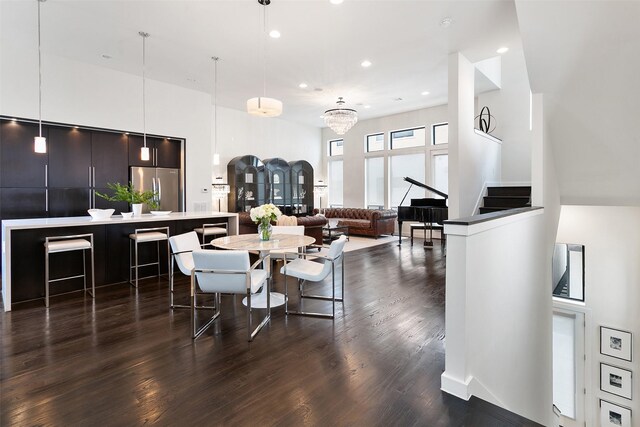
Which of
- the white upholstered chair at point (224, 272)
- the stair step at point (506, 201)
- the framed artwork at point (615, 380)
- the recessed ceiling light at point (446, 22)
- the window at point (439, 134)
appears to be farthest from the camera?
the window at point (439, 134)

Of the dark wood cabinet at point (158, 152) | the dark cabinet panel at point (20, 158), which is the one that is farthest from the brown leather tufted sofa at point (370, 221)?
the dark cabinet panel at point (20, 158)

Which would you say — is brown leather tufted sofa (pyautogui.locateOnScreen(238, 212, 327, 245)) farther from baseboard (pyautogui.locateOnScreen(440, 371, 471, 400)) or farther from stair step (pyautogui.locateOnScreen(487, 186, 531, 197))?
baseboard (pyautogui.locateOnScreen(440, 371, 471, 400))

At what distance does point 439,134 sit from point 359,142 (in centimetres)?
275

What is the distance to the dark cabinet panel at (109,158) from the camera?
6.03 m

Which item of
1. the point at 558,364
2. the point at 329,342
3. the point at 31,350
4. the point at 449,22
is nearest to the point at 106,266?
the point at 31,350

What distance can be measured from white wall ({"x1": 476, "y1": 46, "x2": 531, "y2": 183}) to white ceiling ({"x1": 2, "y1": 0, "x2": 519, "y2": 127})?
57.2 inches

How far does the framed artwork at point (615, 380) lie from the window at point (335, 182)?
8.23m

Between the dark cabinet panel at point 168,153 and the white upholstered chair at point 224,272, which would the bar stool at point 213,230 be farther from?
the white upholstered chair at point 224,272

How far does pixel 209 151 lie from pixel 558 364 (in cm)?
869

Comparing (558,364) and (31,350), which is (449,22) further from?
(558,364)

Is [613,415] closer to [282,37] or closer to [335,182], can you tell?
[282,37]

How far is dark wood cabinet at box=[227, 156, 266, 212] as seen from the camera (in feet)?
29.1

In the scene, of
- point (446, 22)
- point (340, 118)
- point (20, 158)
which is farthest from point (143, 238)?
point (446, 22)

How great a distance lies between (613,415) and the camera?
576 cm
